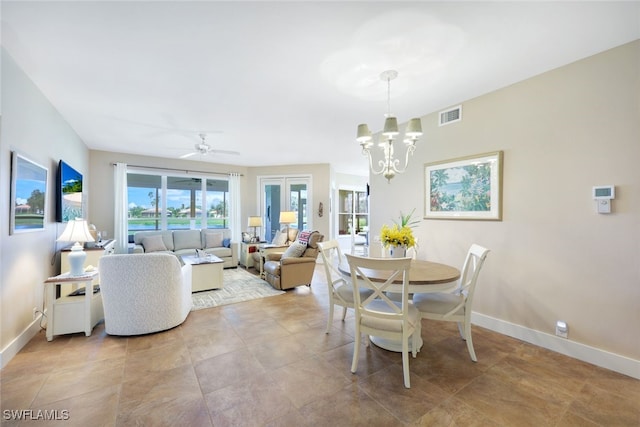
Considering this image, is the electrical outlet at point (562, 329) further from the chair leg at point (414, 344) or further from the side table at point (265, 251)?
the side table at point (265, 251)

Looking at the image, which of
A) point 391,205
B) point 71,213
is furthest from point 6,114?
point 391,205

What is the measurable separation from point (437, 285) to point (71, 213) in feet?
16.6

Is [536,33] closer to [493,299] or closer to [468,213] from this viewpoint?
[468,213]

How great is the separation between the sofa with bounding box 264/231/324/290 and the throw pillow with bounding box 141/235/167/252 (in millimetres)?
2616

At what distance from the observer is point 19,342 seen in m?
2.39

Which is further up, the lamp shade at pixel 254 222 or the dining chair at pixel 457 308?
the lamp shade at pixel 254 222

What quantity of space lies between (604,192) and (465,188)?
1.14 m

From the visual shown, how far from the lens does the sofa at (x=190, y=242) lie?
5.55 metres

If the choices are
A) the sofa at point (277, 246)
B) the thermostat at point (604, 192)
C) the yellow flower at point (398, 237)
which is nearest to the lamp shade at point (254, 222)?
the sofa at point (277, 246)

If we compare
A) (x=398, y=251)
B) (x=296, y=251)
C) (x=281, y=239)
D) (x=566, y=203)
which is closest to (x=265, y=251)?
(x=281, y=239)

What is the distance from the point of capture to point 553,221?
8.13ft

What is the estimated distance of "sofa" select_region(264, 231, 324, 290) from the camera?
4.34 m

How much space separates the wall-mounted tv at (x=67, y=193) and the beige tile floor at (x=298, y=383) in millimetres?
1668

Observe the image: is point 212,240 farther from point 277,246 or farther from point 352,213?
point 352,213
